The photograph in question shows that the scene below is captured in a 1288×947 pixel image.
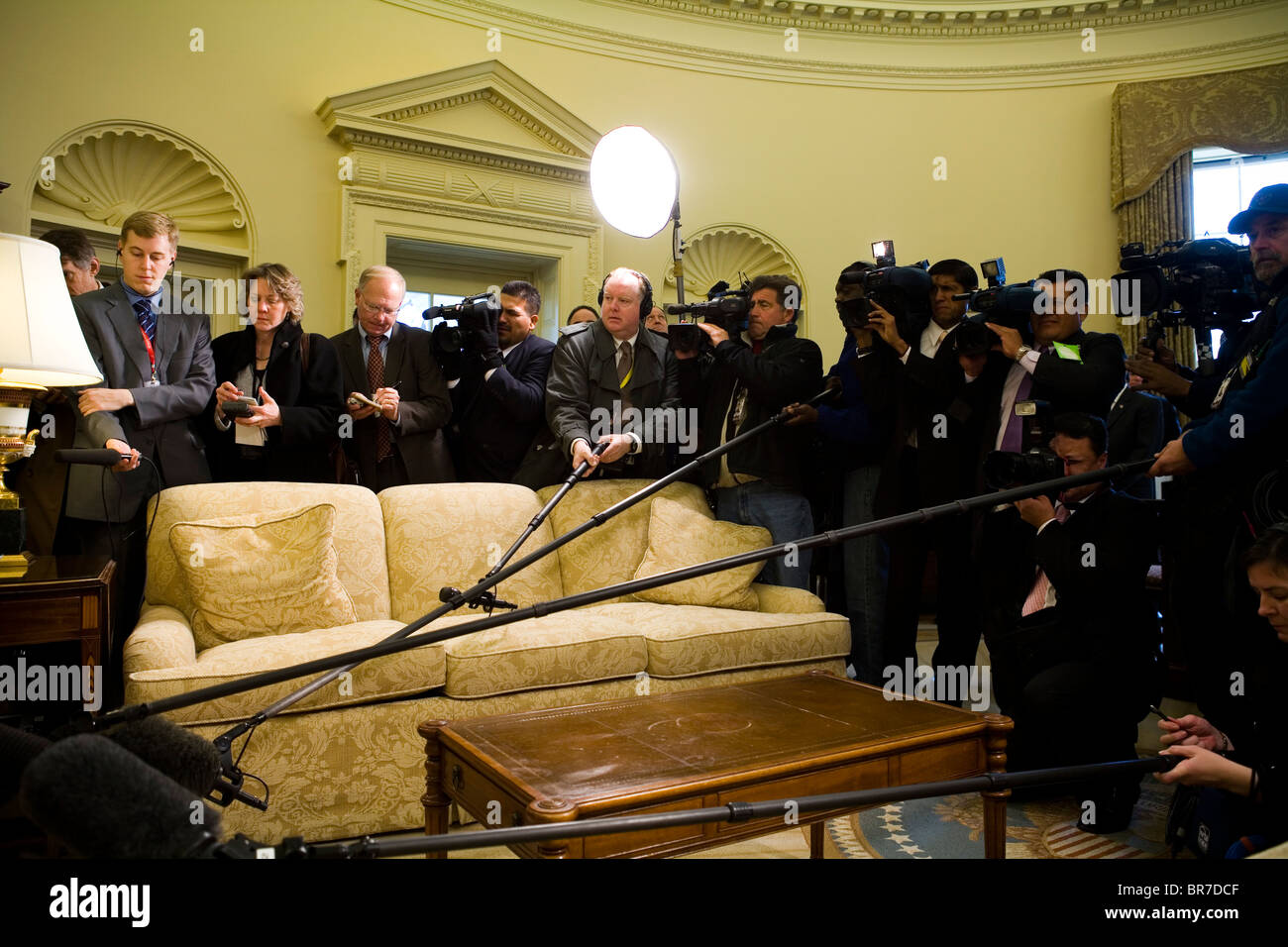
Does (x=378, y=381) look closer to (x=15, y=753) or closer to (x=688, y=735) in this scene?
(x=688, y=735)

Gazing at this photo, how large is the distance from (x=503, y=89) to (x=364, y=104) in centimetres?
85

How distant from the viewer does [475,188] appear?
17.7 feet

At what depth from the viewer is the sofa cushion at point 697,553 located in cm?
297

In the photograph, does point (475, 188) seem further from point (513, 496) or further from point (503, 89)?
point (513, 496)

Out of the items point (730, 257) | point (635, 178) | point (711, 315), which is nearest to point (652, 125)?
point (730, 257)

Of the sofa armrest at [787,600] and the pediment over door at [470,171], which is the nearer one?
the sofa armrest at [787,600]

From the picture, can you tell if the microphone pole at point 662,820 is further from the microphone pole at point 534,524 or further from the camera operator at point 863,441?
the camera operator at point 863,441

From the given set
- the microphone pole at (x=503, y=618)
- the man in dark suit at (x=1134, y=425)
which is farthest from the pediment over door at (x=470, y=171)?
the microphone pole at (x=503, y=618)

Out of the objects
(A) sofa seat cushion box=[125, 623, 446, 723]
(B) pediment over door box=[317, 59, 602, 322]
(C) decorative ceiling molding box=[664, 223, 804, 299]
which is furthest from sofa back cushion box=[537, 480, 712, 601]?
(C) decorative ceiling molding box=[664, 223, 804, 299]

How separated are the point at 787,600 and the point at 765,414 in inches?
25.8

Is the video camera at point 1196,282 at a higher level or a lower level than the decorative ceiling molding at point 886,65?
lower

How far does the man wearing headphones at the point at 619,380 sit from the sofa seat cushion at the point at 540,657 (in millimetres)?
791

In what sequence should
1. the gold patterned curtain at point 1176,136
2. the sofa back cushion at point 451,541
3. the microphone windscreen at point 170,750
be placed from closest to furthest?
the microphone windscreen at point 170,750 → the sofa back cushion at point 451,541 → the gold patterned curtain at point 1176,136
